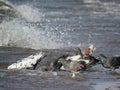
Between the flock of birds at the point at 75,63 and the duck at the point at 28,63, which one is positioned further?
the duck at the point at 28,63

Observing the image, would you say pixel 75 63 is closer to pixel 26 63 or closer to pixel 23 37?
pixel 26 63

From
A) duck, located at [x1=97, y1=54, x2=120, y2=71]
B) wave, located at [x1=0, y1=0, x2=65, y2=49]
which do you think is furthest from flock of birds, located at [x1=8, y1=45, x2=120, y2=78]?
wave, located at [x1=0, y1=0, x2=65, y2=49]

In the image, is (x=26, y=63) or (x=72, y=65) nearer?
(x=72, y=65)

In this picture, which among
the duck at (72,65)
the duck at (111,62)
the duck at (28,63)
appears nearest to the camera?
the duck at (72,65)

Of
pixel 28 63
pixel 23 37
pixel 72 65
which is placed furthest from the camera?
pixel 23 37

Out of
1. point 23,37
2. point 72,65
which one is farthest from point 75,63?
point 23,37

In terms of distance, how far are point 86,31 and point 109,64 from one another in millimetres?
10349

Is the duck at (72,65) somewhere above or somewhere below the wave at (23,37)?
below

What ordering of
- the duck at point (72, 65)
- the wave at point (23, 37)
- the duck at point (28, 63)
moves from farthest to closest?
the wave at point (23, 37) → the duck at point (28, 63) → the duck at point (72, 65)

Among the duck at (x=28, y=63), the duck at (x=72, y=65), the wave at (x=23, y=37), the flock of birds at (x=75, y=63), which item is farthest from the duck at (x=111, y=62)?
the wave at (x=23, y=37)

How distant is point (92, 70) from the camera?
13.4 metres

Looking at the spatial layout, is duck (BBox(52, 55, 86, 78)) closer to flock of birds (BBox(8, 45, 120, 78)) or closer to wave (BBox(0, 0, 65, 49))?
flock of birds (BBox(8, 45, 120, 78))

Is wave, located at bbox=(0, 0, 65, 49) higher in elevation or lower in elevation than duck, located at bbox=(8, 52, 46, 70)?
higher

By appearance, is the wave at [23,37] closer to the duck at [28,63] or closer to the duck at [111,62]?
the duck at [28,63]
